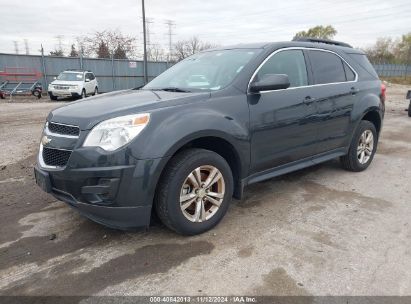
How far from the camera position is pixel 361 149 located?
5.48m

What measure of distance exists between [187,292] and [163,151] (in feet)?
3.57

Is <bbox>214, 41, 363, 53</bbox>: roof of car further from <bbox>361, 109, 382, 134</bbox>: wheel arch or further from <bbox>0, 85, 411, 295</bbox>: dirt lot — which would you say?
<bbox>0, 85, 411, 295</bbox>: dirt lot

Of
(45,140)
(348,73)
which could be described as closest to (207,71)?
(45,140)

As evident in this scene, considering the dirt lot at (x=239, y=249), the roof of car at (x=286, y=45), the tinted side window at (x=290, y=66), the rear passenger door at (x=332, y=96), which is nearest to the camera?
the dirt lot at (x=239, y=249)

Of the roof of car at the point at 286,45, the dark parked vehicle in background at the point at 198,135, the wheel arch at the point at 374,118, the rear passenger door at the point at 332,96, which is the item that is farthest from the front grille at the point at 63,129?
the wheel arch at the point at 374,118

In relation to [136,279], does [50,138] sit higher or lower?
higher

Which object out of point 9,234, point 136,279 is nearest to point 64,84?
point 9,234

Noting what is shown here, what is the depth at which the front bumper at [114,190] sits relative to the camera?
2887 millimetres

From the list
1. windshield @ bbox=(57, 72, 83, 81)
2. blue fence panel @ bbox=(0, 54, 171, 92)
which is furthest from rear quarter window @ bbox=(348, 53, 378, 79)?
blue fence panel @ bbox=(0, 54, 171, 92)

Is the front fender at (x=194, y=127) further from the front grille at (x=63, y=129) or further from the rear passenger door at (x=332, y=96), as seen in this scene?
the rear passenger door at (x=332, y=96)

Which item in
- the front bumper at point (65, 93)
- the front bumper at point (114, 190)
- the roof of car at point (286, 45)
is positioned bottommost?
the front bumper at point (65, 93)

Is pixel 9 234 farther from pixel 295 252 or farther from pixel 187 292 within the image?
pixel 295 252

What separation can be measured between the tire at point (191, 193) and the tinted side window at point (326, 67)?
1932mm

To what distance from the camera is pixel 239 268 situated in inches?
113
